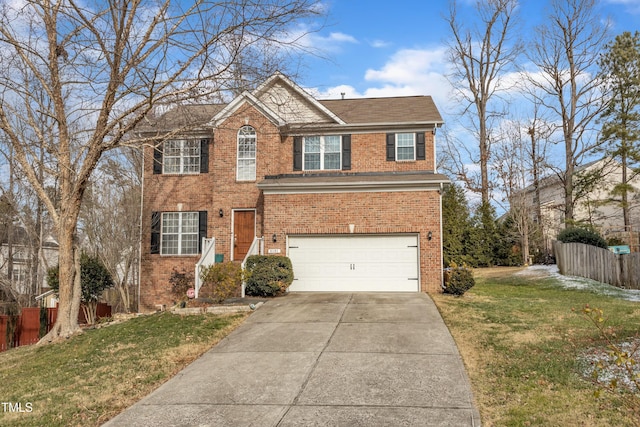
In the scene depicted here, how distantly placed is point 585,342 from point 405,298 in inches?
240

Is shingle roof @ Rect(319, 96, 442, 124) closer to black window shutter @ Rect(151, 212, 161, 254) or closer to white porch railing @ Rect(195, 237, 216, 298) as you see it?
white porch railing @ Rect(195, 237, 216, 298)

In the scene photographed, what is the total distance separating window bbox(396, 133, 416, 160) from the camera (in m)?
17.8

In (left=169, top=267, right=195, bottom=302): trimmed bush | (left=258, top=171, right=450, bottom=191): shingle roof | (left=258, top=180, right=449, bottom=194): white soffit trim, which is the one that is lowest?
(left=169, top=267, right=195, bottom=302): trimmed bush

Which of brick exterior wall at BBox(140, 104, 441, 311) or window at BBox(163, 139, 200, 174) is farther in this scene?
window at BBox(163, 139, 200, 174)

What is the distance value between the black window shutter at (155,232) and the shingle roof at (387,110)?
316 inches

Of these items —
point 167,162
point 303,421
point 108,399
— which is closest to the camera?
point 303,421

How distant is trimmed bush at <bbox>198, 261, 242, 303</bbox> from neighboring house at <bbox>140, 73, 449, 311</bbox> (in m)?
1.77

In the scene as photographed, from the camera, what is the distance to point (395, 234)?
16.1m

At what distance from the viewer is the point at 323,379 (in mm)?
7332

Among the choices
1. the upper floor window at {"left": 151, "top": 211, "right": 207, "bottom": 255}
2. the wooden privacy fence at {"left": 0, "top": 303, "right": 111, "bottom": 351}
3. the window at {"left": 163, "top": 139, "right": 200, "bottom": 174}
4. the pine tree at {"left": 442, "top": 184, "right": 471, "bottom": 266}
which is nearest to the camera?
the wooden privacy fence at {"left": 0, "top": 303, "right": 111, "bottom": 351}

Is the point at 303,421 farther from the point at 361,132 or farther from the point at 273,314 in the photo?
the point at 361,132

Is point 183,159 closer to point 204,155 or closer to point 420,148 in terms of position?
point 204,155

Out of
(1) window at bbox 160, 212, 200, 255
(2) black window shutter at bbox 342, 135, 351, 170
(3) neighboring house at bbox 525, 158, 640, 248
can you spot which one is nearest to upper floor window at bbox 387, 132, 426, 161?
(2) black window shutter at bbox 342, 135, 351, 170

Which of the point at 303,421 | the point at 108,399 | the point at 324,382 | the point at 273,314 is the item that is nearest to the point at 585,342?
the point at 324,382
